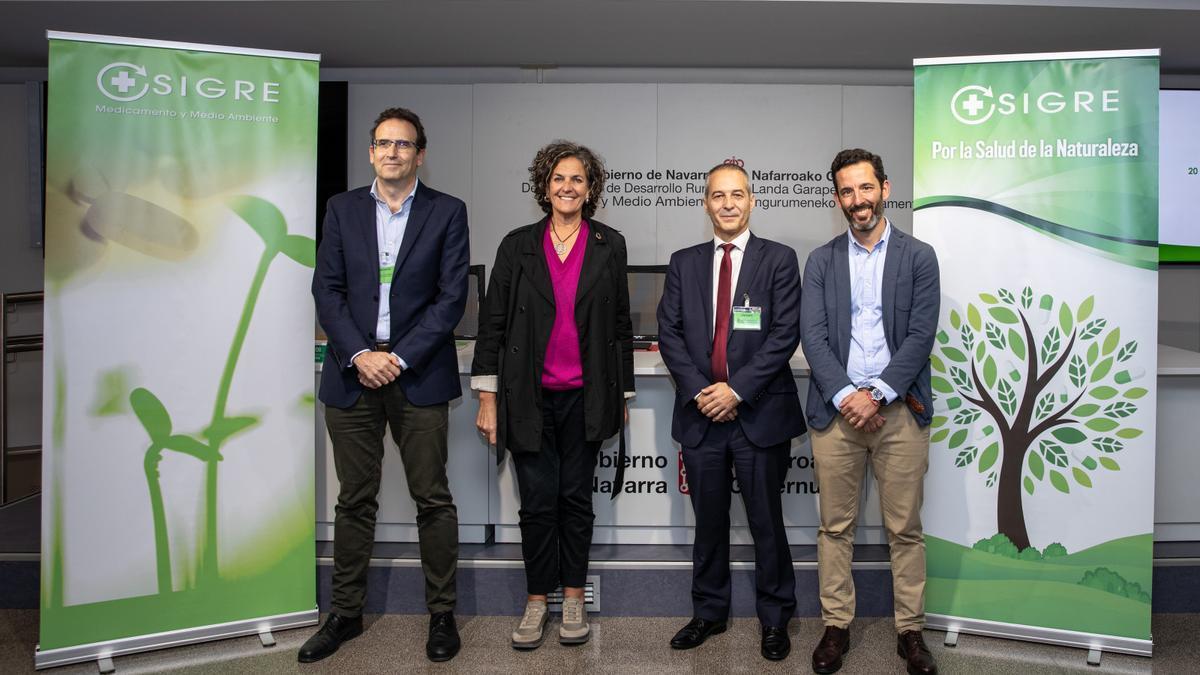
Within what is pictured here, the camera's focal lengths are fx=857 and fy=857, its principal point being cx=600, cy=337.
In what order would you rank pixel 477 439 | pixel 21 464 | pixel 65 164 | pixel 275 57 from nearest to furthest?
pixel 65 164 < pixel 275 57 < pixel 477 439 < pixel 21 464

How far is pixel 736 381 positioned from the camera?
8.57 ft

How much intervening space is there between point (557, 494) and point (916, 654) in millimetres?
1212

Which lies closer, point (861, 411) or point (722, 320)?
point (861, 411)

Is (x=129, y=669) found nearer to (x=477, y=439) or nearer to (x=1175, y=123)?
(x=477, y=439)

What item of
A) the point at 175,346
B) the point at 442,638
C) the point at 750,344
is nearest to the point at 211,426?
the point at 175,346

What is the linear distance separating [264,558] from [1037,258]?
2721mm

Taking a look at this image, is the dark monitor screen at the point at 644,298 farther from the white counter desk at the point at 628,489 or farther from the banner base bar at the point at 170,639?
the banner base bar at the point at 170,639

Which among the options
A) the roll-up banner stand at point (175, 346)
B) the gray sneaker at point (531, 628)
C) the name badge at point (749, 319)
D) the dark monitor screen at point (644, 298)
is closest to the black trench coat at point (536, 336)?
the name badge at point (749, 319)

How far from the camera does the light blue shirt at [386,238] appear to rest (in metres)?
2.71

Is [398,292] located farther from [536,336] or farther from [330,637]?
[330,637]

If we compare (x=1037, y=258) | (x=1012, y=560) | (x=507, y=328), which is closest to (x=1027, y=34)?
(x=1037, y=258)

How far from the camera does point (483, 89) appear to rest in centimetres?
524

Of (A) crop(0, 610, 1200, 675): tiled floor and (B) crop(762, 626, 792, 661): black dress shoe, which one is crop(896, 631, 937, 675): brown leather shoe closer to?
(A) crop(0, 610, 1200, 675): tiled floor

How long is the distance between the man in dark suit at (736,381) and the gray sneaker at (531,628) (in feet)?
1.45
